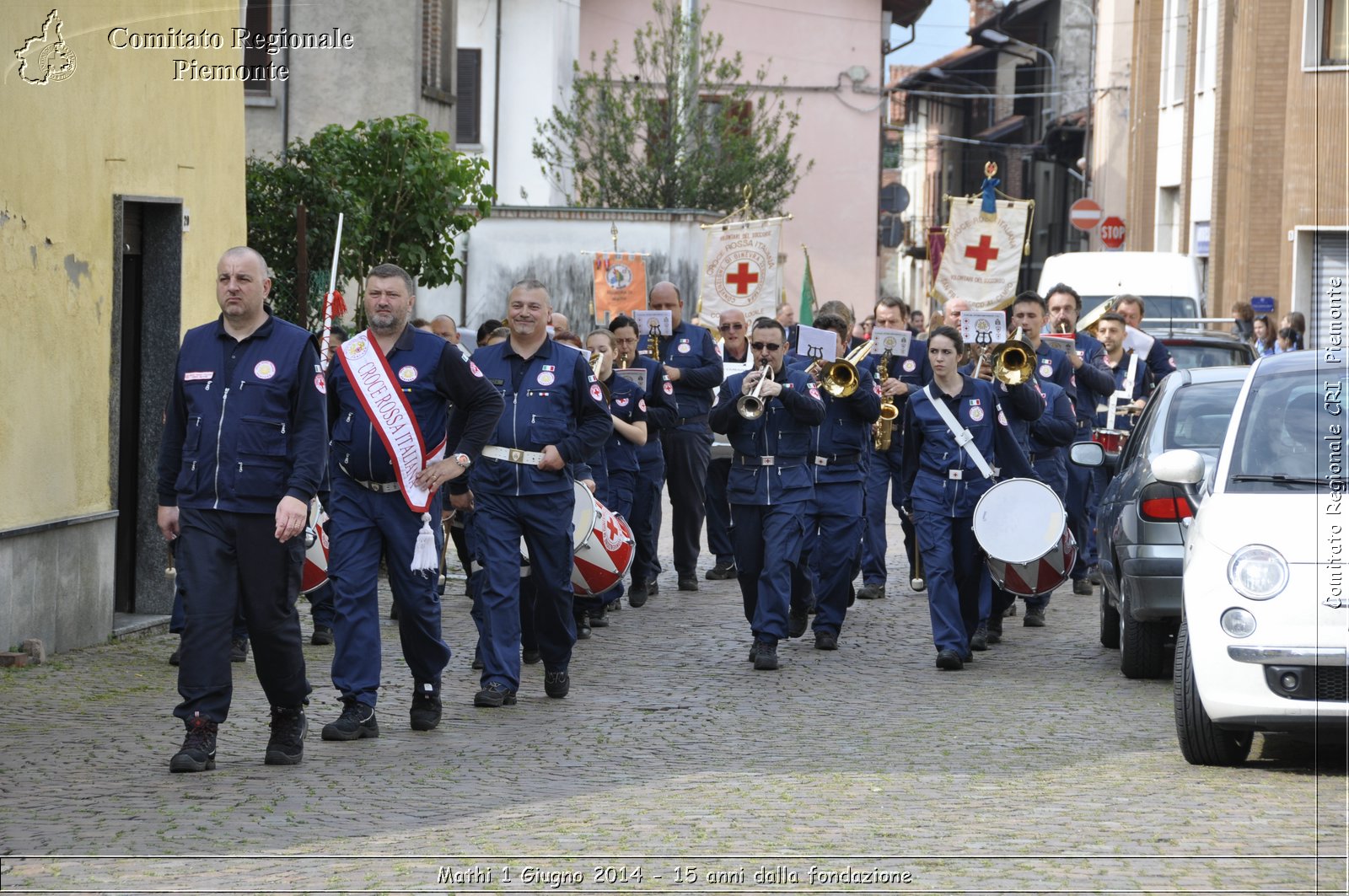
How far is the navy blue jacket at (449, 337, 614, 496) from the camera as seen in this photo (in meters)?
9.56

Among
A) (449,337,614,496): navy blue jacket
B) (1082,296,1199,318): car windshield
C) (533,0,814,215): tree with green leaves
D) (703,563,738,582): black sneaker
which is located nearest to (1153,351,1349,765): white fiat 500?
(449,337,614,496): navy blue jacket

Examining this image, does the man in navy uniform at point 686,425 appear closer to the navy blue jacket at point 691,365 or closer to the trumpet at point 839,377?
the navy blue jacket at point 691,365

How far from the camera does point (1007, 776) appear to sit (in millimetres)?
7844

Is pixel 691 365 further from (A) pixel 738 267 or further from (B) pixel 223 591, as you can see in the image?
(A) pixel 738 267

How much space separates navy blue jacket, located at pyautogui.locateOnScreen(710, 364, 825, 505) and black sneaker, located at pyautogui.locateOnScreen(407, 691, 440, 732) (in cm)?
281

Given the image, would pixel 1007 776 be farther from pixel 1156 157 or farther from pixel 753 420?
pixel 1156 157

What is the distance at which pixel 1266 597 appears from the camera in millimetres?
7492

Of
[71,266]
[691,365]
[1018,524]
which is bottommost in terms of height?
[1018,524]

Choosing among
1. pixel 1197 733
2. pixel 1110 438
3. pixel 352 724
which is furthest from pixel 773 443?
pixel 1110 438

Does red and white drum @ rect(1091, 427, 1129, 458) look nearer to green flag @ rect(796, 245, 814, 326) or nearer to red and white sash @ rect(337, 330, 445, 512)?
red and white sash @ rect(337, 330, 445, 512)

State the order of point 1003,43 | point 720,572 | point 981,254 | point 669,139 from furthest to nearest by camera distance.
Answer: point 1003,43, point 669,139, point 981,254, point 720,572

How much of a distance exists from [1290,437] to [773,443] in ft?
11.7

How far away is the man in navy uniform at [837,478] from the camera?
1150 cm

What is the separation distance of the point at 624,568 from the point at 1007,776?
368 centimetres
